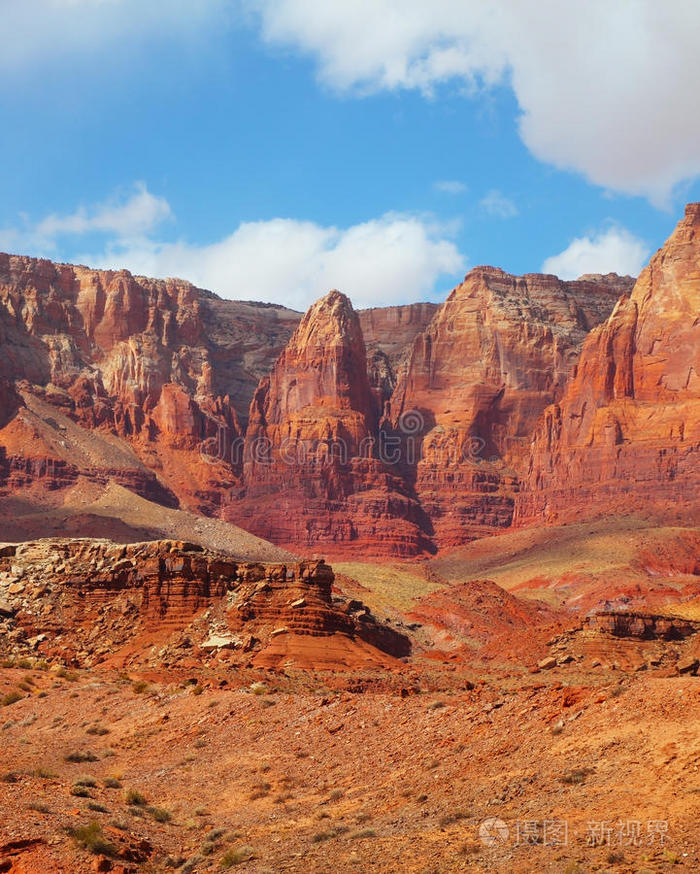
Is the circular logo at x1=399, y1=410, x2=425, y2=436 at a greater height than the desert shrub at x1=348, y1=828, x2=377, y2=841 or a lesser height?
greater

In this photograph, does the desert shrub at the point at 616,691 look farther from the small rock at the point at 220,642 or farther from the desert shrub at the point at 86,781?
the small rock at the point at 220,642

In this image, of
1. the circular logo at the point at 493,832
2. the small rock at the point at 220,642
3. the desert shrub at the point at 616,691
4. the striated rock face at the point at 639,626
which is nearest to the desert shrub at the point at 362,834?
the circular logo at the point at 493,832

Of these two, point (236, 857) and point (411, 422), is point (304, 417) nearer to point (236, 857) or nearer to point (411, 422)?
point (411, 422)

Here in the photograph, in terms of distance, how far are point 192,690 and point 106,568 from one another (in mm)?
17163

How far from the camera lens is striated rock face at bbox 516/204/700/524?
6043 inches

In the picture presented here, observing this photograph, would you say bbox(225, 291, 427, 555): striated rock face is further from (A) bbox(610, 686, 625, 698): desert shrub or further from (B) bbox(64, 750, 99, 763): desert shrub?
(A) bbox(610, 686, 625, 698): desert shrub

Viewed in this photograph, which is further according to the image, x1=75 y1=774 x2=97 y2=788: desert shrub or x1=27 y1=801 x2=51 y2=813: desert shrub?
x1=75 y1=774 x2=97 y2=788: desert shrub

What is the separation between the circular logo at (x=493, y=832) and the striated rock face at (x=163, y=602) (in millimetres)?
23423

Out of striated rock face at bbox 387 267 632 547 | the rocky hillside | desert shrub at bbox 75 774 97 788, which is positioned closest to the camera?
desert shrub at bbox 75 774 97 788

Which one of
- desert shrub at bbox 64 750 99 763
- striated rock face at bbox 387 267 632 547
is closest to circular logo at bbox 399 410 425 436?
striated rock face at bbox 387 267 632 547

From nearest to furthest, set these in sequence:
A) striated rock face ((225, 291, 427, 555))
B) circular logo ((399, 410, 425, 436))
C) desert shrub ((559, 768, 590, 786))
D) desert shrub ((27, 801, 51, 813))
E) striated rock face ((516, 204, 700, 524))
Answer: desert shrub ((559, 768, 590, 786))
desert shrub ((27, 801, 51, 813))
striated rock face ((516, 204, 700, 524))
striated rock face ((225, 291, 427, 555))
circular logo ((399, 410, 425, 436))

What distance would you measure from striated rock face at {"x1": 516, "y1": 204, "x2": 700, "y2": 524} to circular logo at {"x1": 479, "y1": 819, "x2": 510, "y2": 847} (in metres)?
132

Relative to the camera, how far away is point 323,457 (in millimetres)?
175750

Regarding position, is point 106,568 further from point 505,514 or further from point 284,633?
point 505,514
